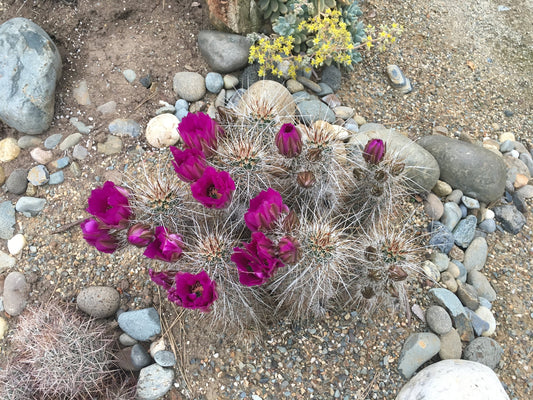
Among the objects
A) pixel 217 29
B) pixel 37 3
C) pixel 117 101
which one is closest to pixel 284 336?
pixel 117 101

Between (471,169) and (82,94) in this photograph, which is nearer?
(471,169)

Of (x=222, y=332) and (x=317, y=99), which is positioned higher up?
(x=317, y=99)

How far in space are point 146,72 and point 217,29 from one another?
26.7 inches

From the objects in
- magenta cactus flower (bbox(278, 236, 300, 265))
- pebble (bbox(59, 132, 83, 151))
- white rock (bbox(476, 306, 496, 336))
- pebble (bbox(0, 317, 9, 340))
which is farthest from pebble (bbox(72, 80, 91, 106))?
white rock (bbox(476, 306, 496, 336))

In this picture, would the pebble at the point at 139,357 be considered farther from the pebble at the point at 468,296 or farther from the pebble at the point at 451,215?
the pebble at the point at 451,215

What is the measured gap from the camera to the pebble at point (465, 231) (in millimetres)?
2896

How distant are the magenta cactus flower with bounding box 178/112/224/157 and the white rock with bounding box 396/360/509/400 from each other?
A: 1612mm

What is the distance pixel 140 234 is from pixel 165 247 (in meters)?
0.13

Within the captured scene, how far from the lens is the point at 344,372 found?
7.68 feet

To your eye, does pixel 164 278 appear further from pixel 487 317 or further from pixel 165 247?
pixel 487 317

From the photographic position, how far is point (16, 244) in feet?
9.21

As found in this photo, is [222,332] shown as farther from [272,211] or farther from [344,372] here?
[272,211]

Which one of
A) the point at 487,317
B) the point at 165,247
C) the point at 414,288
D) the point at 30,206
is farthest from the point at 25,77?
the point at 487,317

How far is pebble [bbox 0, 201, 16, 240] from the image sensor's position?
2.86 m
